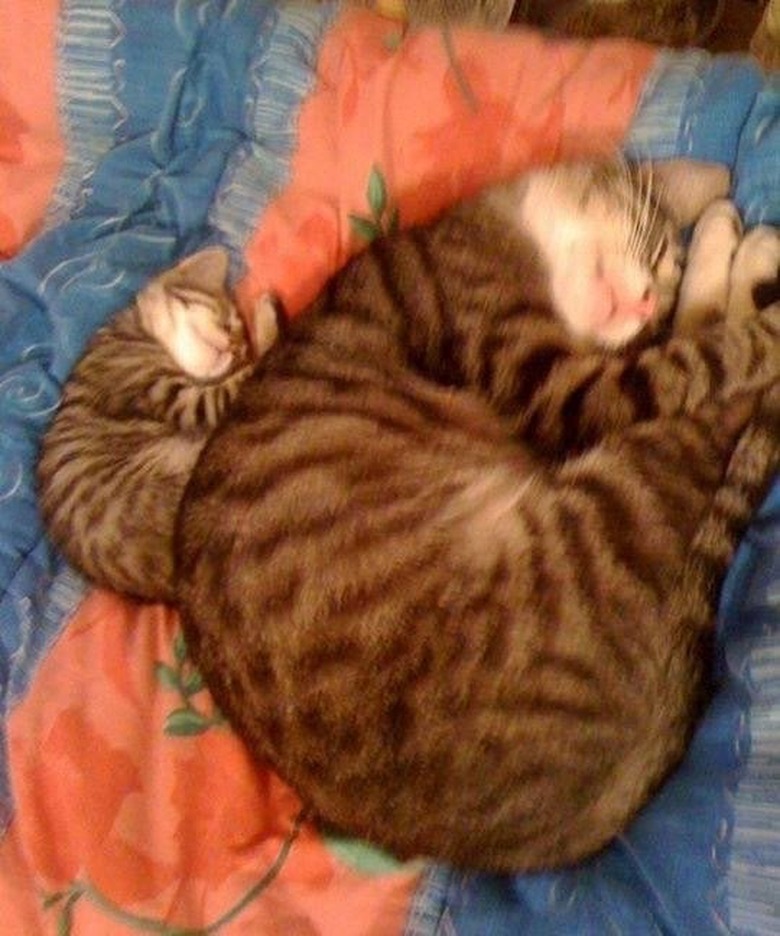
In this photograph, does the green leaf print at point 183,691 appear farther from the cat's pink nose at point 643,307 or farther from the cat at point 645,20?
the cat at point 645,20

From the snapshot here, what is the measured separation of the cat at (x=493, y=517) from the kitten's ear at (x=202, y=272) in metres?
0.28

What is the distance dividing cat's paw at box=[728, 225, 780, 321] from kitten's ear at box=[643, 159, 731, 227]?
0.11 meters

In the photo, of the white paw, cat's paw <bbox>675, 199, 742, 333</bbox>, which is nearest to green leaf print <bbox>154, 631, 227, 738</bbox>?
the white paw

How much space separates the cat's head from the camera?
130 cm

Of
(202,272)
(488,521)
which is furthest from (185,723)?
(202,272)

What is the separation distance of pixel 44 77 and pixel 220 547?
88cm

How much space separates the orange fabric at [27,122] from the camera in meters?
1.60

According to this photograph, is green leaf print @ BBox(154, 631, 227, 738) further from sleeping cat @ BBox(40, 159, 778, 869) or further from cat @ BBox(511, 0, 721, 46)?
cat @ BBox(511, 0, 721, 46)

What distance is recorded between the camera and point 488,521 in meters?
1.12

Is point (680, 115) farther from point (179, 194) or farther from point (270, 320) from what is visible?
point (179, 194)

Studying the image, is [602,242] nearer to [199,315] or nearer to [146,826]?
[199,315]

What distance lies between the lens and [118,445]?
1516 mm

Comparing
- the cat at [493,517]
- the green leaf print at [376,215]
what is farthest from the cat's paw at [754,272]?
the green leaf print at [376,215]

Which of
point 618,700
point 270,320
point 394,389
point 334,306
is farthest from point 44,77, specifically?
point 618,700
